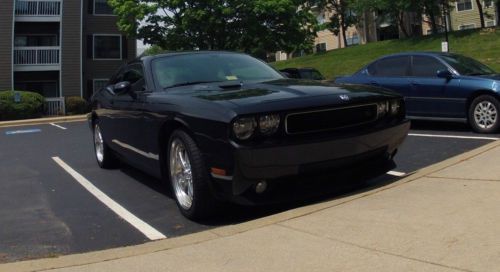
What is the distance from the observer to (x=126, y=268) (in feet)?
12.7

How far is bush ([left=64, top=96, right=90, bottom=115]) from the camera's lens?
89.9 ft

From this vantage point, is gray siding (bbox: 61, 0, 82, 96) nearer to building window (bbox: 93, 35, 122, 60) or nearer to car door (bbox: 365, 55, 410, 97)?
building window (bbox: 93, 35, 122, 60)

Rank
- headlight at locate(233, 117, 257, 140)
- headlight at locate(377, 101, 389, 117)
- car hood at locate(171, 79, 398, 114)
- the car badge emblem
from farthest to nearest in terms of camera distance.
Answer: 1. headlight at locate(377, 101, 389, 117)
2. the car badge emblem
3. car hood at locate(171, 79, 398, 114)
4. headlight at locate(233, 117, 257, 140)

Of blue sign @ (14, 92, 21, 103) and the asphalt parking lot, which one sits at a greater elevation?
blue sign @ (14, 92, 21, 103)

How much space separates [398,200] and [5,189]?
5003mm

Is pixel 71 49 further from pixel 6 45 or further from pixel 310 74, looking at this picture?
pixel 310 74

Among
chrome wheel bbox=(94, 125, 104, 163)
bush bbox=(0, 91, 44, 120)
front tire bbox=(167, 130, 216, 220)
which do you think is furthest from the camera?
bush bbox=(0, 91, 44, 120)

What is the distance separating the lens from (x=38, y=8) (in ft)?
99.5

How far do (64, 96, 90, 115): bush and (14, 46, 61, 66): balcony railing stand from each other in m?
3.67

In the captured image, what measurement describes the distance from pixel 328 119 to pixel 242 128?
2.84 ft

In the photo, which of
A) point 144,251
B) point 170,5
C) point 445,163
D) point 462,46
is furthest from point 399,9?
point 144,251

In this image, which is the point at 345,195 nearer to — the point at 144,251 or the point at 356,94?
the point at 356,94

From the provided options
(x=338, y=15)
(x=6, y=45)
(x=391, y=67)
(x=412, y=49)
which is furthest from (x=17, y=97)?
(x=338, y=15)

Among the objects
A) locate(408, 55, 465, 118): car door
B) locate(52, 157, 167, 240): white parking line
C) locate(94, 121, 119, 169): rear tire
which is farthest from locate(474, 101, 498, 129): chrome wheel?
locate(52, 157, 167, 240): white parking line
